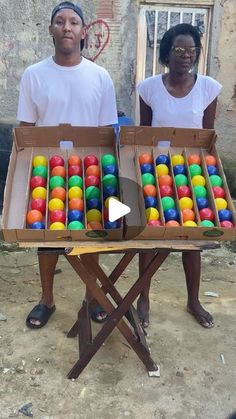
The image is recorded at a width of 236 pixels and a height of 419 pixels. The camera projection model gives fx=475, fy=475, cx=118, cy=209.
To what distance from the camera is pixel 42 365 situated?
9.23 feet

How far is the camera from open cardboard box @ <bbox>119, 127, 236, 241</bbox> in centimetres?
221

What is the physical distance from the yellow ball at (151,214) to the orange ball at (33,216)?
0.51 m

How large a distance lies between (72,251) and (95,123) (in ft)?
3.32

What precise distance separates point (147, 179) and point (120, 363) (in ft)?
3.86

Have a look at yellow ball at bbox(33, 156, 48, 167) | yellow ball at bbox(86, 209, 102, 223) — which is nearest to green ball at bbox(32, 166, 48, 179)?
yellow ball at bbox(33, 156, 48, 167)

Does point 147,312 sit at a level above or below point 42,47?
below

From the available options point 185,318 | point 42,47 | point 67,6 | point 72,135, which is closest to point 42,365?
point 185,318

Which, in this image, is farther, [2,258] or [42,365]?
[2,258]

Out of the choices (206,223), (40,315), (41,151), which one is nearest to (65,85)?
(41,151)

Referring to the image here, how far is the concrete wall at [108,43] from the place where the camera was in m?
4.96

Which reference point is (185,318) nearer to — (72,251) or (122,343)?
(122,343)

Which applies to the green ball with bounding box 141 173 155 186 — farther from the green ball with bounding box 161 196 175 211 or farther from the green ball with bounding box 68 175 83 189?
the green ball with bounding box 68 175 83 189

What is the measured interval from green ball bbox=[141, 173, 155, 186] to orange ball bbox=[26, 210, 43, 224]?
55cm

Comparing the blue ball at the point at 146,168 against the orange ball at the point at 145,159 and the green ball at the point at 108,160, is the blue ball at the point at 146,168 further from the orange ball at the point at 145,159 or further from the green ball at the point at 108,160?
the green ball at the point at 108,160
